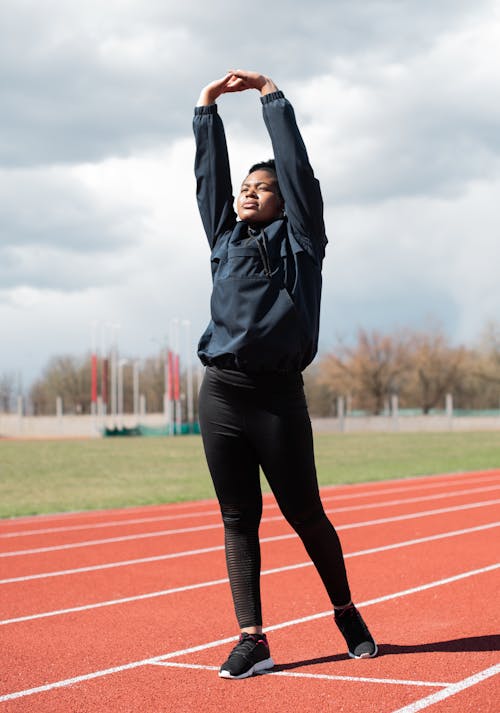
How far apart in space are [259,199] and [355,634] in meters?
1.95

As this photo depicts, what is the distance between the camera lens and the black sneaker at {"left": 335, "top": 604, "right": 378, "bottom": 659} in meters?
4.39

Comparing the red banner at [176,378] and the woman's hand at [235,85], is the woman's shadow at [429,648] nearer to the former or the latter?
the woman's hand at [235,85]

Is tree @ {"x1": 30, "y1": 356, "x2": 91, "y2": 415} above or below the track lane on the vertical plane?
above

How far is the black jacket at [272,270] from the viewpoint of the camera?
3.93 metres

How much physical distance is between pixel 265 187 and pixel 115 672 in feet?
7.14

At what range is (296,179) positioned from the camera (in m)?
4.03

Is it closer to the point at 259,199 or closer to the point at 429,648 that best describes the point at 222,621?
the point at 429,648

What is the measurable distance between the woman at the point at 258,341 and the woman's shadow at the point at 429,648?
235 mm

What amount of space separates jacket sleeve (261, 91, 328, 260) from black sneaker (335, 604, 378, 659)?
159cm

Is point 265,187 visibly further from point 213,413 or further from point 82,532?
point 82,532

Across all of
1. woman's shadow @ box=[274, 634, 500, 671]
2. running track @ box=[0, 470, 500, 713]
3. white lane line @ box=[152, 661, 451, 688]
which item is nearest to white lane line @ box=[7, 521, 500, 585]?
running track @ box=[0, 470, 500, 713]

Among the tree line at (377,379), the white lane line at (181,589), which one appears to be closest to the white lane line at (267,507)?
the white lane line at (181,589)

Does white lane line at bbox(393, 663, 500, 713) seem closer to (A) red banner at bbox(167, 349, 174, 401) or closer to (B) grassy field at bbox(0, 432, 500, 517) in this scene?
(B) grassy field at bbox(0, 432, 500, 517)

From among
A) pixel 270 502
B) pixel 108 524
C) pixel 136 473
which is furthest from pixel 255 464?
pixel 136 473
